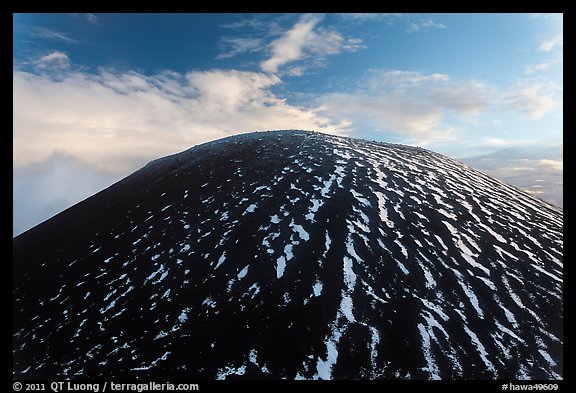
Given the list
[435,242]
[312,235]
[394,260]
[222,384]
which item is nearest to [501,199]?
[435,242]

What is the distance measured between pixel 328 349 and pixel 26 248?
19388 mm

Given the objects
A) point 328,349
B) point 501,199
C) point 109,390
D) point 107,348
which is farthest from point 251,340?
point 501,199

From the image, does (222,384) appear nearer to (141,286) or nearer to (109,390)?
(109,390)

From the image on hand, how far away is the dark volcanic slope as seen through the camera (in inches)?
329

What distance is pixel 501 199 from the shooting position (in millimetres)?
17531

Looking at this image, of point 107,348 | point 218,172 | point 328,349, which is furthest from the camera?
point 218,172

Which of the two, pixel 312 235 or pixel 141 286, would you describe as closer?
pixel 141 286

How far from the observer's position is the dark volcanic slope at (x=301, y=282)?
8.35 meters

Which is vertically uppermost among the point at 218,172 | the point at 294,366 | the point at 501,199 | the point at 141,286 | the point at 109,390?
the point at 218,172

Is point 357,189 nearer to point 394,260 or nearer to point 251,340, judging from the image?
point 394,260

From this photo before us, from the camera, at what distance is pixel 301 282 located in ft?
34.9

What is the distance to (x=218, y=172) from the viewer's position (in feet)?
66.4

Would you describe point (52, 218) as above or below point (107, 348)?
above

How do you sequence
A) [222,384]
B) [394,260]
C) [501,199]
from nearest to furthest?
[222,384]
[394,260]
[501,199]
